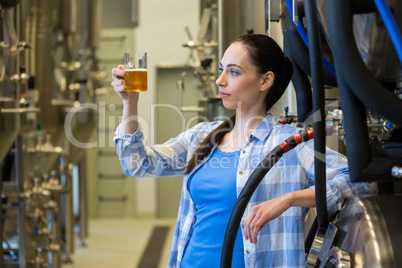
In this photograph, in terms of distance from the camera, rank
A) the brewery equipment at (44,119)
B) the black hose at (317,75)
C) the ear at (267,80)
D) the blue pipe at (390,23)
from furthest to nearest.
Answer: the brewery equipment at (44,119), the ear at (267,80), the black hose at (317,75), the blue pipe at (390,23)

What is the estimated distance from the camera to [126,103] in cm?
132

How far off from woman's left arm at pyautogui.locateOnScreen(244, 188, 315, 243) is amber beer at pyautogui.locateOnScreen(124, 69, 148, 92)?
1.34 feet

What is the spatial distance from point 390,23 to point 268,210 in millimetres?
508

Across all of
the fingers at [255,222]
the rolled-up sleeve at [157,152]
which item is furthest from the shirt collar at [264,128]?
the fingers at [255,222]

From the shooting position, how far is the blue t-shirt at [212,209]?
1295 millimetres

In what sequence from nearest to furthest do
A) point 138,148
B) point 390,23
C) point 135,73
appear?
point 390,23 < point 135,73 < point 138,148

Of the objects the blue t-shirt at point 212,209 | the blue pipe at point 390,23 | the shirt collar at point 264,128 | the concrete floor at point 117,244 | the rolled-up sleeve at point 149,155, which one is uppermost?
the blue pipe at point 390,23

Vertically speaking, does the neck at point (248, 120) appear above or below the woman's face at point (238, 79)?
below

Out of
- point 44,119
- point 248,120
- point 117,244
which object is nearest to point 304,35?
point 248,120

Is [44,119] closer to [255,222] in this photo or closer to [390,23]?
[255,222]

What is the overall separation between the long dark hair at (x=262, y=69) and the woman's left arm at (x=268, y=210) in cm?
32

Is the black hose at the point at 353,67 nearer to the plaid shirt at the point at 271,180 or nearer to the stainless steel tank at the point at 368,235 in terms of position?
the stainless steel tank at the point at 368,235

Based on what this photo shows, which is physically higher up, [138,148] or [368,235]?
[138,148]

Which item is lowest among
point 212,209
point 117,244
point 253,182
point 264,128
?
point 117,244
